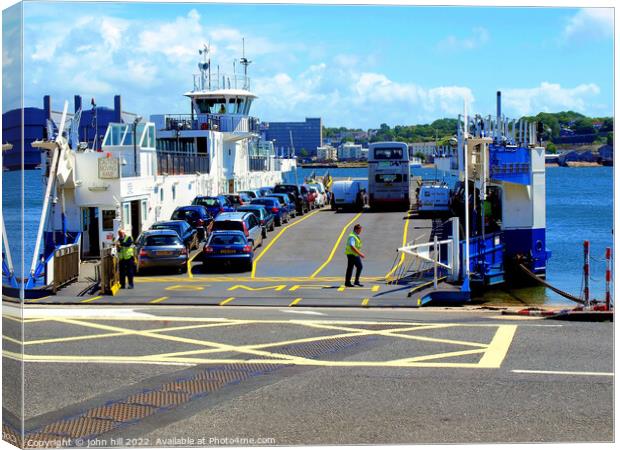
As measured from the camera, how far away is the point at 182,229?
33.1 metres

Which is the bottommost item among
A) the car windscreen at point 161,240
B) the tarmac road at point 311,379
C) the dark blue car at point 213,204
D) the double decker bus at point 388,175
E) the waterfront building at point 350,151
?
the tarmac road at point 311,379

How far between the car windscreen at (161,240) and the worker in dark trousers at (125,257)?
13.1 feet

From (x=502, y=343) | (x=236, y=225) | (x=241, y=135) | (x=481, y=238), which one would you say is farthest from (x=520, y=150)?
(x=241, y=135)

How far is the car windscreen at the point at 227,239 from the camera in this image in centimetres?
2938

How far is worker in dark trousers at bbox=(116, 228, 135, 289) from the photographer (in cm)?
2394

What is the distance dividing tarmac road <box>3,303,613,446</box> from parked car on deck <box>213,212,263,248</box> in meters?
13.3

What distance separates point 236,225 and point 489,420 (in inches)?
864

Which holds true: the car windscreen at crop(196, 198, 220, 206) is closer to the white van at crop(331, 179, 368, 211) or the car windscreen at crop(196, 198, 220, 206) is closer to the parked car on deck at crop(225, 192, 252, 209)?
the parked car on deck at crop(225, 192, 252, 209)

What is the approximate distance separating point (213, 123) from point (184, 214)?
18996 mm

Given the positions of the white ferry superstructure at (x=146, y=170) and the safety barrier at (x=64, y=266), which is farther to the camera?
the white ferry superstructure at (x=146, y=170)

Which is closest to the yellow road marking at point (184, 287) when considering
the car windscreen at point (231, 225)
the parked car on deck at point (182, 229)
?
the parked car on deck at point (182, 229)

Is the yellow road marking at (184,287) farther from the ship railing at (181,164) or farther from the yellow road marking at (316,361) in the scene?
the ship railing at (181,164)

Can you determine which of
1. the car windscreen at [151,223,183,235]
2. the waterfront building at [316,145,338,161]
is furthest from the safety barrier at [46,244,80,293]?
the waterfront building at [316,145,338,161]

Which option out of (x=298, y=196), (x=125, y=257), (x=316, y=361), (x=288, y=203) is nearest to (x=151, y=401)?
(x=316, y=361)
